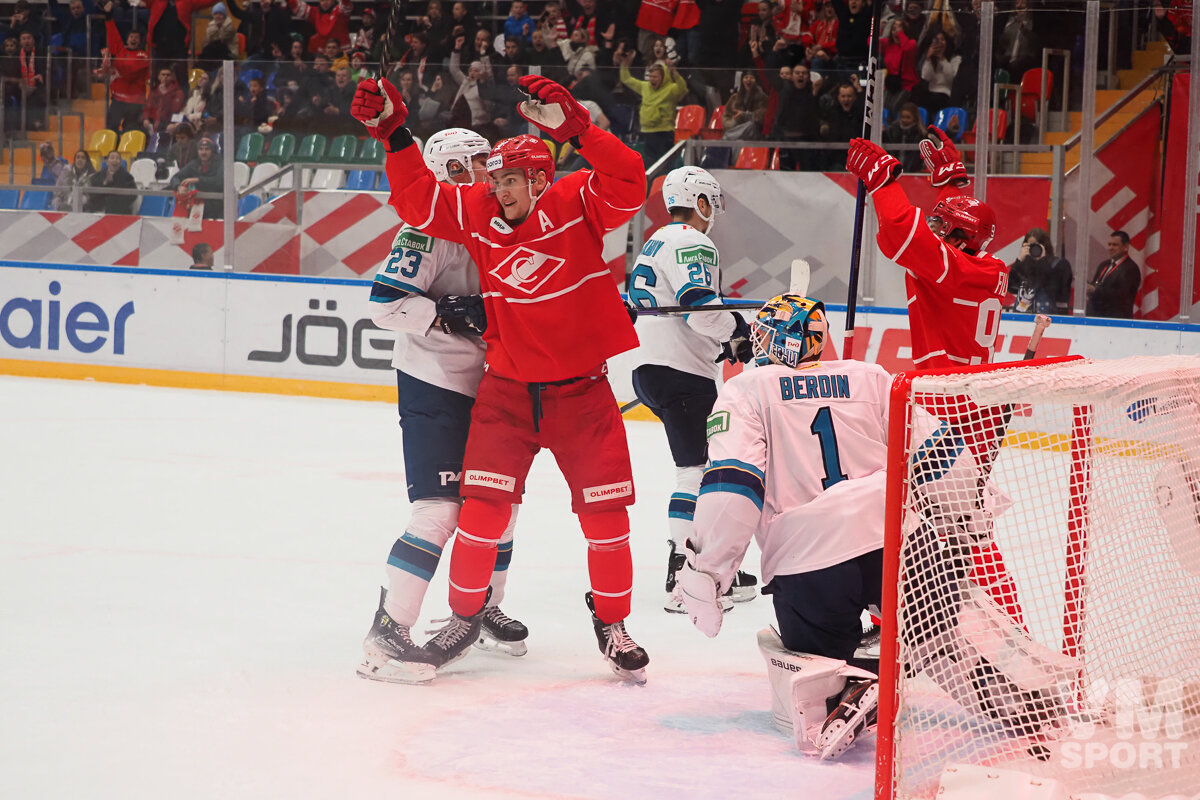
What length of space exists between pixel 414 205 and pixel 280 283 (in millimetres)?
5687

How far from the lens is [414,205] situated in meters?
3.43

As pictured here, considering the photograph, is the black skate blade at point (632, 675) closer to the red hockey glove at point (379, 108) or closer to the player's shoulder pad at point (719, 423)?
the player's shoulder pad at point (719, 423)

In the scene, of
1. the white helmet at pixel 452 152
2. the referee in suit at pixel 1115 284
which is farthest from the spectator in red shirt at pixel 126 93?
the referee in suit at pixel 1115 284

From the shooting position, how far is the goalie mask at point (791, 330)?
2.96 m

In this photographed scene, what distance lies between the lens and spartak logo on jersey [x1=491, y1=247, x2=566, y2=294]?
3.39 metres

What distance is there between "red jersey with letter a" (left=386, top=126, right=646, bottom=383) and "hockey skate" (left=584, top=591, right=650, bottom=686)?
2.23 ft

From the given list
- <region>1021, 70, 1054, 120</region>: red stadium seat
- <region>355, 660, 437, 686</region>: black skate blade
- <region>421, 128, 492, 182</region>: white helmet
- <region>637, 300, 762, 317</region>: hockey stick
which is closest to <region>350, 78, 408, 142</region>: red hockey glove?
<region>421, 128, 492, 182</region>: white helmet

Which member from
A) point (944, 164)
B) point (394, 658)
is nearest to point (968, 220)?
point (944, 164)

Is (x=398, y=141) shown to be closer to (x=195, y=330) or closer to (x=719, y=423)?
(x=719, y=423)

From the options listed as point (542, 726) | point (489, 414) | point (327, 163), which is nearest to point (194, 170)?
point (327, 163)

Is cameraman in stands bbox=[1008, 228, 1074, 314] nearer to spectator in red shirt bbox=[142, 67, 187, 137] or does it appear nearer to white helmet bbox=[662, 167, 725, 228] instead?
white helmet bbox=[662, 167, 725, 228]

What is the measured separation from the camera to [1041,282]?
293 inches

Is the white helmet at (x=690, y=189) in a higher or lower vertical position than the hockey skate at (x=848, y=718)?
higher

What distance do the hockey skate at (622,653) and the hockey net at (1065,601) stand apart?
32.0 inches
